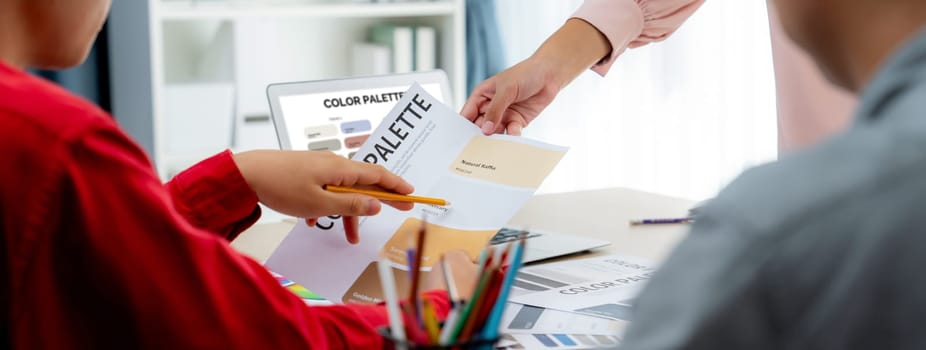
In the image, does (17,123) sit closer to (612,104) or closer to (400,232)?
(400,232)

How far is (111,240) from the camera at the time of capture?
76 centimetres

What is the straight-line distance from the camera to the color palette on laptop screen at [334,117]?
5.43 ft

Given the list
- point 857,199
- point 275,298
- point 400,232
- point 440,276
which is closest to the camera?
point 857,199

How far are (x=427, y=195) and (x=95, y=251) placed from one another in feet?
1.76

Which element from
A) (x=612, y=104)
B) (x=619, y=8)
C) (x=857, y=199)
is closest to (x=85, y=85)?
(x=612, y=104)

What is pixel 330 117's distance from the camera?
1.67m

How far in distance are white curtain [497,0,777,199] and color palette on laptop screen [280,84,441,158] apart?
0.75 metres

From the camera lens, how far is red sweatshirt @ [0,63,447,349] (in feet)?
2.43

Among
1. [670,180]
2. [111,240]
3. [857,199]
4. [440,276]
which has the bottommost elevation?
[670,180]

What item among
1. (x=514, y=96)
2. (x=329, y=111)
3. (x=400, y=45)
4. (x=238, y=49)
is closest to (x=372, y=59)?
(x=400, y=45)

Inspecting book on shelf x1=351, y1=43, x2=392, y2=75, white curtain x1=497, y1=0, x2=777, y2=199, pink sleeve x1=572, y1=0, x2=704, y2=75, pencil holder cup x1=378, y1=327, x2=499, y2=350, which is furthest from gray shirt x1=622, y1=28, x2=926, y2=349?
book on shelf x1=351, y1=43, x2=392, y2=75

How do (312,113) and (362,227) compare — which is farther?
(312,113)

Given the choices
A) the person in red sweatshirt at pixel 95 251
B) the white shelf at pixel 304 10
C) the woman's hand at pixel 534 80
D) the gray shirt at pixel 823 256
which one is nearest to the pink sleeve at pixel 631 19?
the woman's hand at pixel 534 80

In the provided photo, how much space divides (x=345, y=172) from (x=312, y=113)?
499 millimetres
